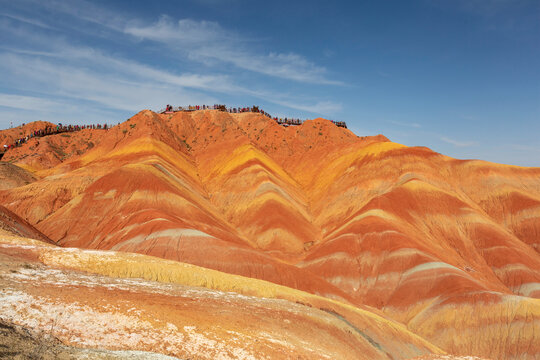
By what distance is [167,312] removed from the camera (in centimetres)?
1666

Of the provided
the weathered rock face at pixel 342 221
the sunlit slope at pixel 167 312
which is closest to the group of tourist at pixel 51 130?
the weathered rock face at pixel 342 221

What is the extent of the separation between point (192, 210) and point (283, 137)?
2409 inches

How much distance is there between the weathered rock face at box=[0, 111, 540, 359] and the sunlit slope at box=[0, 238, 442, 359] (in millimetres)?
15400

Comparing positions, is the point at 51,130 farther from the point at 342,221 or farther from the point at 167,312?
the point at 167,312

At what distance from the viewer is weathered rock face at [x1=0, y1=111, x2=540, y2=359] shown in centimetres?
4434

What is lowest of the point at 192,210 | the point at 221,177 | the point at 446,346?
the point at 446,346

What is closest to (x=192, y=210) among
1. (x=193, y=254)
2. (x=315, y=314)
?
(x=193, y=254)

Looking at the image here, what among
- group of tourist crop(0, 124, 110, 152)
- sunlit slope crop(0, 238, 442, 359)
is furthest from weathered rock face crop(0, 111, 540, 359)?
group of tourist crop(0, 124, 110, 152)

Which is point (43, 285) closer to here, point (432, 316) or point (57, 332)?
point (57, 332)

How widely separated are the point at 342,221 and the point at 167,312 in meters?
60.3

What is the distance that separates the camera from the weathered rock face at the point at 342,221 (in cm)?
4434

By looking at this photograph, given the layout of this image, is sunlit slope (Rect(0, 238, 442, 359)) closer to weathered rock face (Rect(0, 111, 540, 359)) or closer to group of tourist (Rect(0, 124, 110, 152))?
weathered rock face (Rect(0, 111, 540, 359))

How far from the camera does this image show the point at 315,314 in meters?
24.7

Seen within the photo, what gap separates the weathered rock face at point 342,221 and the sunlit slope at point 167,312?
1540cm
